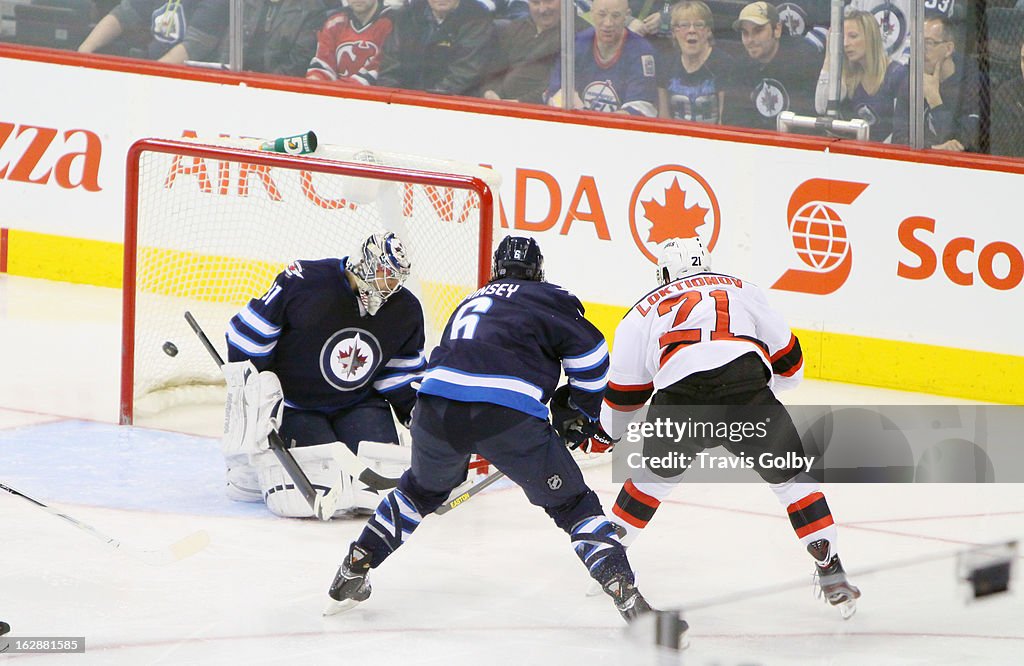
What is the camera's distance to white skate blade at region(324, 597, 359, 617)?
3.95 meters

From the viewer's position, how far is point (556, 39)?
22.8ft

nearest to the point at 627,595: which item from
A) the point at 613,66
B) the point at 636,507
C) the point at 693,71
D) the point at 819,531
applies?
the point at 636,507

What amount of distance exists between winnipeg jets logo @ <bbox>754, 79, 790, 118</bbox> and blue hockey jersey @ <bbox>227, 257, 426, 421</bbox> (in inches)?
91.2

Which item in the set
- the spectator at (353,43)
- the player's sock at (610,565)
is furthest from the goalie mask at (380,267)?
the spectator at (353,43)

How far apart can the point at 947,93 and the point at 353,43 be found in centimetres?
258

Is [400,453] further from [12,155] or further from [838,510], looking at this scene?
[12,155]

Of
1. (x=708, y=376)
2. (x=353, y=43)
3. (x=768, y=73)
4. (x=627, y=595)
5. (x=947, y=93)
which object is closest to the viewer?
(x=627, y=595)

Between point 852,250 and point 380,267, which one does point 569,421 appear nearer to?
point 380,267

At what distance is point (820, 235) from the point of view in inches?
257

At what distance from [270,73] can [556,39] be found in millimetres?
1418

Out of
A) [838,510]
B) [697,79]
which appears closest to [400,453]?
[838,510]

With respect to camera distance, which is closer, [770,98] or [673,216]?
[770,98]

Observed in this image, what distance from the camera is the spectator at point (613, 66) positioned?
685 centimetres

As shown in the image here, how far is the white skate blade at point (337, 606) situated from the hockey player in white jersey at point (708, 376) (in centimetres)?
69
